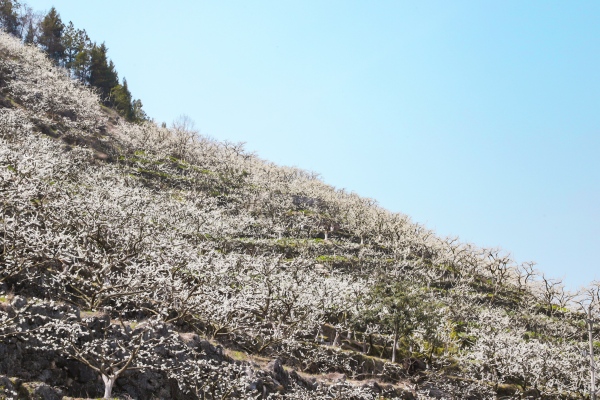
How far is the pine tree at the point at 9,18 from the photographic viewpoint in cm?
11831

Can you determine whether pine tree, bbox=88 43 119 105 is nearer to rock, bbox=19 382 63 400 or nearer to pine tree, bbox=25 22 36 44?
pine tree, bbox=25 22 36 44

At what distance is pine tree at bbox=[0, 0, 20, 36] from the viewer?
388 feet

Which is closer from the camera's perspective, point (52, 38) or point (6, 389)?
point (6, 389)

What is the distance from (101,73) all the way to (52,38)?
1520 centimetres

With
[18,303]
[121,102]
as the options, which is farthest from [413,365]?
[121,102]

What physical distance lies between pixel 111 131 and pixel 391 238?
230ft

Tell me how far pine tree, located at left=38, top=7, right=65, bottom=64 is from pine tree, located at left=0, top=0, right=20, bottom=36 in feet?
31.9

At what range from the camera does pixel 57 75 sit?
98250 millimetres

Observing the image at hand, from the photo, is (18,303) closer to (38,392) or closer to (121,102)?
(38,392)

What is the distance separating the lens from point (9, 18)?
12019cm

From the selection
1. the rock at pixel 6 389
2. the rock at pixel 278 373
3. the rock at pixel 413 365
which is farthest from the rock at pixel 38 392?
the rock at pixel 413 365

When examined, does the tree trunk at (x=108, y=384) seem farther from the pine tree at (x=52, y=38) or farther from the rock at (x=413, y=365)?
the pine tree at (x=52, y=38)

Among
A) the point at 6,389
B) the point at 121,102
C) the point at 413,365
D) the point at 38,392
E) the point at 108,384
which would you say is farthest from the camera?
the point at 121,102

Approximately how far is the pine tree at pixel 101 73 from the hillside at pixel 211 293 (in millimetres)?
17275
